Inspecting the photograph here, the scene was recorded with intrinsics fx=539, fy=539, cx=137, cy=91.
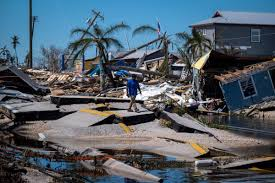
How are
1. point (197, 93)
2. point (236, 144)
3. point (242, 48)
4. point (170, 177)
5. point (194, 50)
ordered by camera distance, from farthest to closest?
point (242, 48)
point (194, 50)
point (197, 93)
point (236, 144)
point (170, 177)

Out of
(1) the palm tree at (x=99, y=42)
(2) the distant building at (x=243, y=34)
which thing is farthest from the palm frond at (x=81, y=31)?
(2) the distant building at (x=243, y=34)

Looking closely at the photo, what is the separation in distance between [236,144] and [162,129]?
319cm

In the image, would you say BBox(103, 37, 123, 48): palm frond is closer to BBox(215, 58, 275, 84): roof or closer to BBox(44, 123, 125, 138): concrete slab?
BBox(215, 58, 275, 84): roof

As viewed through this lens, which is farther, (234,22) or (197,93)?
(234,22)

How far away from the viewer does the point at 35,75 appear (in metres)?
43.7

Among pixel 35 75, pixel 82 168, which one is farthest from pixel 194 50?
pixel 82 168

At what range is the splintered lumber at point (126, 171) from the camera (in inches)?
392

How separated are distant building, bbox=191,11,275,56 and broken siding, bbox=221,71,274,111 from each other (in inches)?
779

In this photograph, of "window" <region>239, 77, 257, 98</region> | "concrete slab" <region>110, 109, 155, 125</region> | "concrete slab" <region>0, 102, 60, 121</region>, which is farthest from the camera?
"window" <region>239, 77, 257, 98</region>

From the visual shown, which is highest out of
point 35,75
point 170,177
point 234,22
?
point 234,22

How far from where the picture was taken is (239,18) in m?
52.8

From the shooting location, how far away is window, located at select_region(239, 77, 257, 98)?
98.2ft

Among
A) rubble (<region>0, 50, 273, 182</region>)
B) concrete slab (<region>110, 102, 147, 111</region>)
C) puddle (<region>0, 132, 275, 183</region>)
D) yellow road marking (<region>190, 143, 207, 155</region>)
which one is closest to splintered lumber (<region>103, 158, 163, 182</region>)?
rubble (<region>0, 50, 273, 182</region>)

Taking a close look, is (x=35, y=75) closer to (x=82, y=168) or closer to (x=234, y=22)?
(x=234, y=22)
